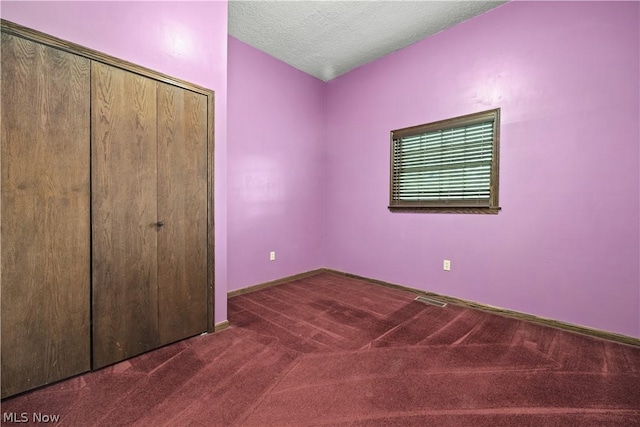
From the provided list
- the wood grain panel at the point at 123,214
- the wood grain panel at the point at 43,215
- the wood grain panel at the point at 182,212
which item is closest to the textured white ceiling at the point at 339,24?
the wood grain panel at the point at 182,212

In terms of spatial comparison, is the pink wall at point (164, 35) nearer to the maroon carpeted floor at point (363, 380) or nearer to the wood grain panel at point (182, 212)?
the wood grain panel at point (182, 212)

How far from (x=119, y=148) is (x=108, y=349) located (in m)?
1.29

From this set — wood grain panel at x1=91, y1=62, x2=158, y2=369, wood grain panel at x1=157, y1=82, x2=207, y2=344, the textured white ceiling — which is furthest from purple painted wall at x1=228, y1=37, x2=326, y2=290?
wood grain panel at x1=91, y1=62, x2=158, y2=369

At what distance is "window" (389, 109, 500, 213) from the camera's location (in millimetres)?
2768

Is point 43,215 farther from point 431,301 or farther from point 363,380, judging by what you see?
point 431,301

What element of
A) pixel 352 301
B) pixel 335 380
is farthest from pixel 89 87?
pixel 352 301

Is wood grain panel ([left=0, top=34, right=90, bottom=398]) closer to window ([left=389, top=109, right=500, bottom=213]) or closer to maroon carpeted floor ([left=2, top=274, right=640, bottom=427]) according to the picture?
maroon carpeted floor ([left=2, top=274, right=640, bottom=427])

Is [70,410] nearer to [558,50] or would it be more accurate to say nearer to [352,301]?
[352,301]

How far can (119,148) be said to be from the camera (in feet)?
5.79

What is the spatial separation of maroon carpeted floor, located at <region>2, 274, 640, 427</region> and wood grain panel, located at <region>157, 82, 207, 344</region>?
209 mm

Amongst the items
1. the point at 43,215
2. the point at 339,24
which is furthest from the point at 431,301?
the point at 43,215

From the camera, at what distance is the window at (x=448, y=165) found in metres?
2.77

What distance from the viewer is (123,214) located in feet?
5.90

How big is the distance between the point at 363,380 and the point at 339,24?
3259 millimetres
